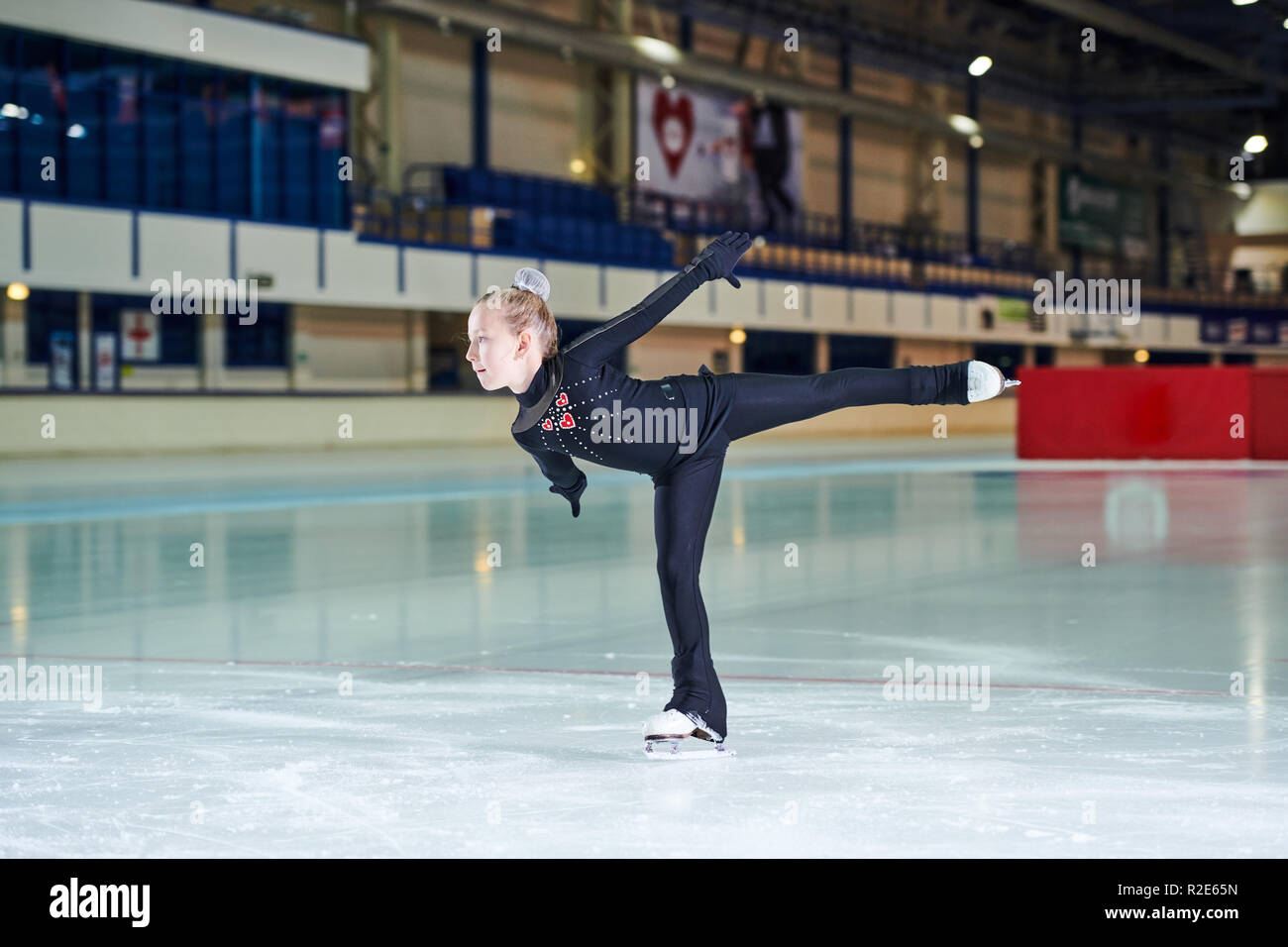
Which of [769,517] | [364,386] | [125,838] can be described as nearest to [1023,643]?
[125,838]

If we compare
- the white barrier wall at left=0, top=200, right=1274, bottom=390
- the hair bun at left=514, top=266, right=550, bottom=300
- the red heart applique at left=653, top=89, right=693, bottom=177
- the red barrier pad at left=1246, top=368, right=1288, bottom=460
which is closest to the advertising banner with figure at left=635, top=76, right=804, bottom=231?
the red heart applique at left=653, top=89, right=693, bottom=177

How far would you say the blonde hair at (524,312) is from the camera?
15.7 ft

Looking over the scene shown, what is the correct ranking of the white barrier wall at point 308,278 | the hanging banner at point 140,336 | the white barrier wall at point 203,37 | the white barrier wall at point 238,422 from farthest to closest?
the hanging banner at point 140,336 → the white barrier wall at point 308,278 → the white barrier wall at point 238,422 → the white barrier wall at point 203,37

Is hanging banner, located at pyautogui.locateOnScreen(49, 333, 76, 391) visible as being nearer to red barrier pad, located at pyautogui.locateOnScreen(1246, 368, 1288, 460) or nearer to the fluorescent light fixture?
the fluorescent light fixture

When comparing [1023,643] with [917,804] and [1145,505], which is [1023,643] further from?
[1145,505]

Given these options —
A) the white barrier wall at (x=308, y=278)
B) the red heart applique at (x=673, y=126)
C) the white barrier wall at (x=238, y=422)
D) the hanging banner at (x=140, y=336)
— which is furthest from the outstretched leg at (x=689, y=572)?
the red heart applique at (x=673, y=126)

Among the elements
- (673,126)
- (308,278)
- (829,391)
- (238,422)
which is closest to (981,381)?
(829,391)

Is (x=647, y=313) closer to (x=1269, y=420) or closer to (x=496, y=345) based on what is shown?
(x=496, y=345)

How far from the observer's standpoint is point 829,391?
4.94 meters

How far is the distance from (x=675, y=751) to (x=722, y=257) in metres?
1.54

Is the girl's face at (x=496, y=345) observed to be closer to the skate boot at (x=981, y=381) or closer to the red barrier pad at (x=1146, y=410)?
the skate boot at (x=981, y=381)

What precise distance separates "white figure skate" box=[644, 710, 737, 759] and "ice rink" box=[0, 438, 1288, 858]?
0.08 meters

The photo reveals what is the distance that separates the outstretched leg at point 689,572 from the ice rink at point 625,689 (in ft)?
0.64

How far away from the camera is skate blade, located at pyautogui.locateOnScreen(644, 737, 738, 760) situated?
5105mm
